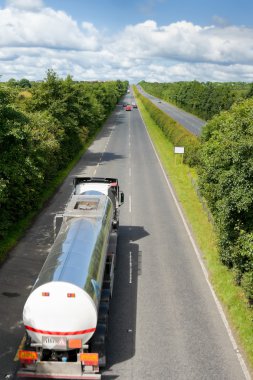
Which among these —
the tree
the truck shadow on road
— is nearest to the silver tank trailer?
the truck shadow on road

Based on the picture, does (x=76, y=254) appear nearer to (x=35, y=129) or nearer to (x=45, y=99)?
(x=35, y=129)

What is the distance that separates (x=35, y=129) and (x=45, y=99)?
10851 mm

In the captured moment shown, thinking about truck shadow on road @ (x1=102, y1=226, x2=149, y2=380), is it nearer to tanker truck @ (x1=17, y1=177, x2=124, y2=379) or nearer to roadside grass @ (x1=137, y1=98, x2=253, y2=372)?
tanker truck @ (x1=17, y1=177, x2=124, y2=379)

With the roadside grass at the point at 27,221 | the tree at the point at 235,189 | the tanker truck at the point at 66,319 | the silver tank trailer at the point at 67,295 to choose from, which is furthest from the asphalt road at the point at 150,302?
the silver tank trailer at the point at 67,295

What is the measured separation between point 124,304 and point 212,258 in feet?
23.6

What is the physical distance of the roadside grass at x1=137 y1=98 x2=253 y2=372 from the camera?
15.8 metres

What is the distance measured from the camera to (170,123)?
69688 mm

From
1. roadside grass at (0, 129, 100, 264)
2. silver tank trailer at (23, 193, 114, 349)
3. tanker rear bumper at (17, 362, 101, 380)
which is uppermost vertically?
silver tank trailer at (23, 193, 114, 349)

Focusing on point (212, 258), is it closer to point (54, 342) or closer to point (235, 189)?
point (235, 189)

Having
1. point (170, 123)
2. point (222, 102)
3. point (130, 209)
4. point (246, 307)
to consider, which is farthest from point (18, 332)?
point (222, 102)

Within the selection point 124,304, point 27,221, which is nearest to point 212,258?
point 124,304

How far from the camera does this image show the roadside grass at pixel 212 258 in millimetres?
15812

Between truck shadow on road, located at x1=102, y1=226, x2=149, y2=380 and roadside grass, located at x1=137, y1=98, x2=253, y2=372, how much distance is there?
412 centimetres

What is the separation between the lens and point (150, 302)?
59.2 ft
